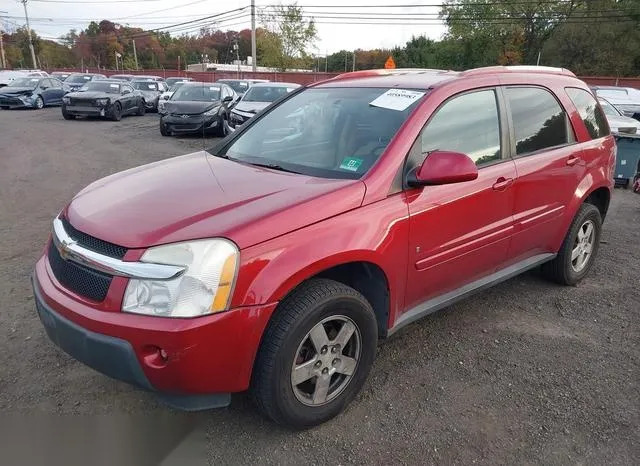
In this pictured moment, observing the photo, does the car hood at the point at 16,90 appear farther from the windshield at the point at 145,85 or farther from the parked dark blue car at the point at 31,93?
the windshield at the point at 145,85

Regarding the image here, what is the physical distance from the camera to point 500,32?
52281mm

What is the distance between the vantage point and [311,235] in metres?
2.49

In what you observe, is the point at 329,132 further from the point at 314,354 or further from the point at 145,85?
the point at 145,85

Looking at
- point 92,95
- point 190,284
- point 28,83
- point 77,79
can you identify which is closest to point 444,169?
point 190,284

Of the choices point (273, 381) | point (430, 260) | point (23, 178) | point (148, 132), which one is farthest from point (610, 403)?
point (148, 132)

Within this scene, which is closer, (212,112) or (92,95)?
(212,112)

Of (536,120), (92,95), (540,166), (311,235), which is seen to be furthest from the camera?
(92,95)

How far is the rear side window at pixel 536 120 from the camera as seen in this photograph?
145 inches

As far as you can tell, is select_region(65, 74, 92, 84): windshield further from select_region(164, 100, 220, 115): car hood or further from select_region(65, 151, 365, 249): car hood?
select_region(65, 151, 365, 249): car hood

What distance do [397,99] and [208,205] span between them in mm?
1404

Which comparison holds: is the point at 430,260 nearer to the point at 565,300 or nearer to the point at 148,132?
the point at 565,300

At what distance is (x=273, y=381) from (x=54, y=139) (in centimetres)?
1327

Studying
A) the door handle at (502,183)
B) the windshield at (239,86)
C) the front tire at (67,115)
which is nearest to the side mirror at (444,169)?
the door handle at (502,183)

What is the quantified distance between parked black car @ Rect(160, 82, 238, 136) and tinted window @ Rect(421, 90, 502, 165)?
11.2 metres
